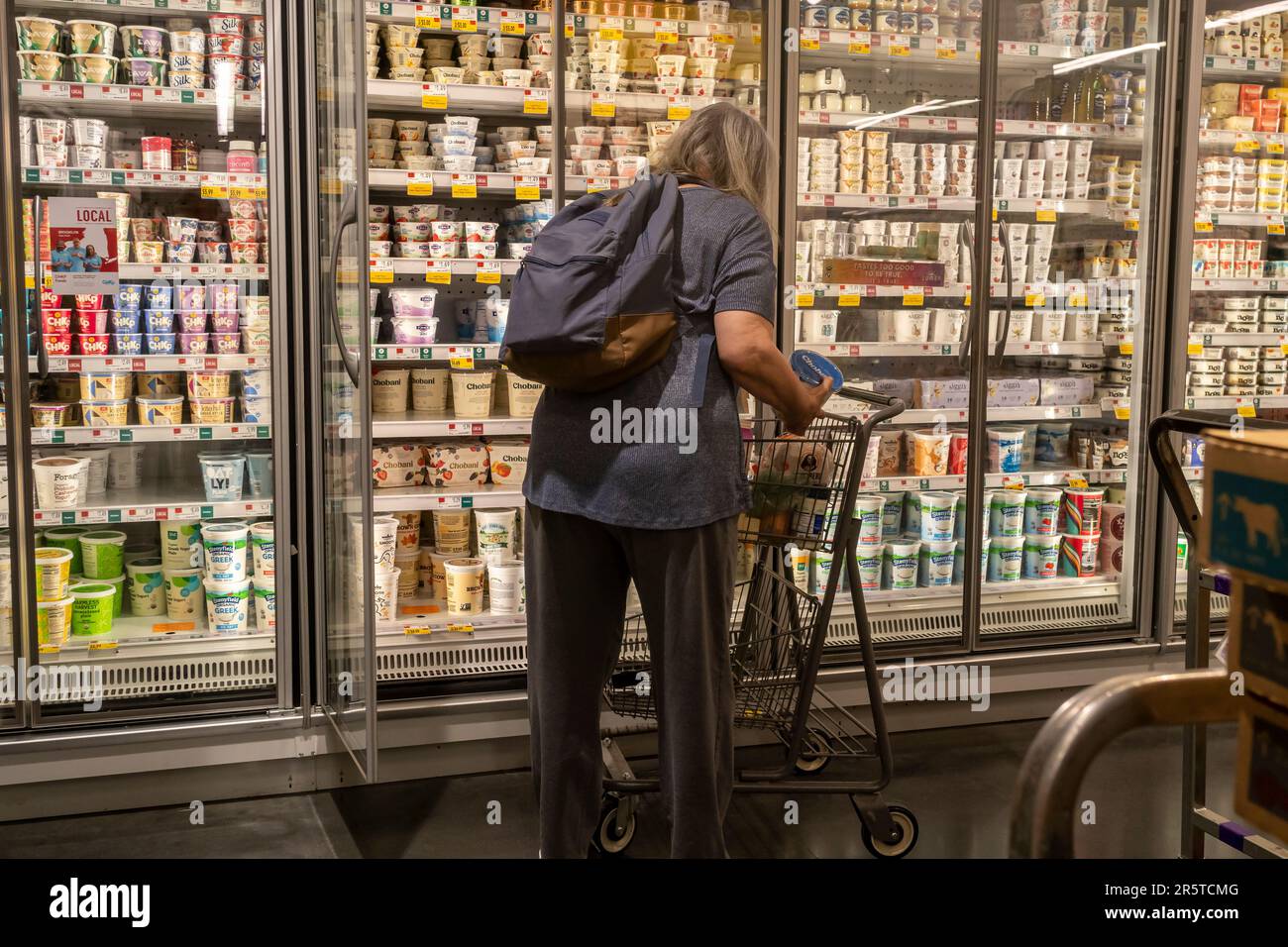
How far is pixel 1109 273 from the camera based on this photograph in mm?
3875

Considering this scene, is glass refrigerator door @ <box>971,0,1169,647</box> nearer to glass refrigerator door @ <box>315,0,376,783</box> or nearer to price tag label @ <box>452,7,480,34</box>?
price tag label @ <box>452,7,480,34</box>

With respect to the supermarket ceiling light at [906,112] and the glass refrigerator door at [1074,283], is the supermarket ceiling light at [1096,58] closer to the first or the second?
the glass refrigerator door at [1074,283]

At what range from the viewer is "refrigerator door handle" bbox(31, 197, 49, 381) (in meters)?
2.96

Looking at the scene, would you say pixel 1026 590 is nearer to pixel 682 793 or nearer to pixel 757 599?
pixel 757 599

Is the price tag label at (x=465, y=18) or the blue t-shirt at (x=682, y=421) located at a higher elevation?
the price tag label at (x=465, y=18)

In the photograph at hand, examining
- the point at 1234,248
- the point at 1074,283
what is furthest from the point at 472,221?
the point at 1234,248

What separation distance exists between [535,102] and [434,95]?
0.27 m

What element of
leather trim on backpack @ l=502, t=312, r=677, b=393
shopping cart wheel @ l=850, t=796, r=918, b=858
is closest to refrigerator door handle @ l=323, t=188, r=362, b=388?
leather trim on backpack @ l=502, t=312, r=677, b=393

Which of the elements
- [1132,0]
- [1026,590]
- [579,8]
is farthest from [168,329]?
[1132,0]

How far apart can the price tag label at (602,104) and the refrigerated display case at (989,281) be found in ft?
1.98

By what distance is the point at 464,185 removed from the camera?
10.5ft

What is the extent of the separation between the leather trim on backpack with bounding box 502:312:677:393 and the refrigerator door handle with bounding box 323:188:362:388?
671mm

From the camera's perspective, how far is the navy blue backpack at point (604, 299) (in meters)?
2.10

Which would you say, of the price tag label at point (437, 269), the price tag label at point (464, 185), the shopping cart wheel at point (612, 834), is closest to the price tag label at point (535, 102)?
→ the price tag label at point (464, 185)
